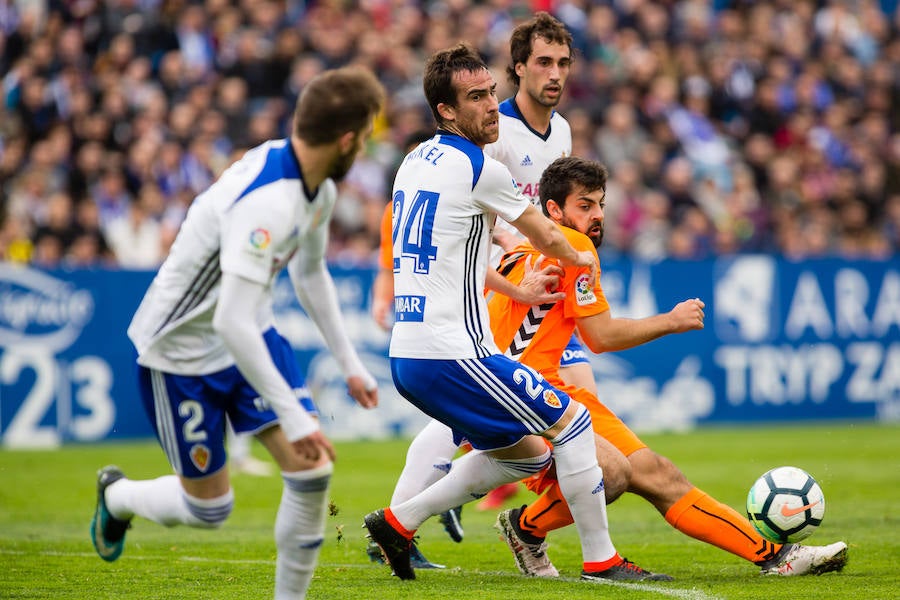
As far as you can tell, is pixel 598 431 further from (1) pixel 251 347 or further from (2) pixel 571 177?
(1) pixel 251 347

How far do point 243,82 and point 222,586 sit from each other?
13111mm

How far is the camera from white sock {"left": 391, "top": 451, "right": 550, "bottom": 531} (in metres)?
6.88

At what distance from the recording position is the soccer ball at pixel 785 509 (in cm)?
711

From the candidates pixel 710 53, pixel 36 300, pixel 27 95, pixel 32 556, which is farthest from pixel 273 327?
pixel 710 53

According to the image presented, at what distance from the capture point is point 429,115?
19.0m

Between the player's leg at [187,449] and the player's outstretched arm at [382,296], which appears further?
the player's outstretched arm at [382,296]

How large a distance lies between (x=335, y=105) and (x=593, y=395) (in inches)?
113

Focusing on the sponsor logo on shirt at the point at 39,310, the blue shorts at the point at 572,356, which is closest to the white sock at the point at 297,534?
the blue shorts at the point at 572,356

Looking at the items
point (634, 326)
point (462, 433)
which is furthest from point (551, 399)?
point (634, 326)

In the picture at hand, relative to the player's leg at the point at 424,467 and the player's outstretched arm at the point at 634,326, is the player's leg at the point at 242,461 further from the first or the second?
the player's outstretched arm at the point at 634,326

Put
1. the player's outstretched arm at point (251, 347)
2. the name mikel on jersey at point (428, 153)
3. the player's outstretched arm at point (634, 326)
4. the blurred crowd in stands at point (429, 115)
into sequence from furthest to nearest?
the blurred crowd in stands at point (429, 115) → the player's outstretched arm at point (634, 326) → the name mikel on jersey at point (428, 153) → the player's outstretched arm at point (251, 347)

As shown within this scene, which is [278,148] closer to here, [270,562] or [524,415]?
[524,415]

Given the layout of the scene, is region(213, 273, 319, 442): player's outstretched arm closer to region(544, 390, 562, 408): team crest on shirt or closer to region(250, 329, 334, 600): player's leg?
region(250, 329, 334, 600): player's leg

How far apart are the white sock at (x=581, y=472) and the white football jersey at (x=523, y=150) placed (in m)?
1.98
